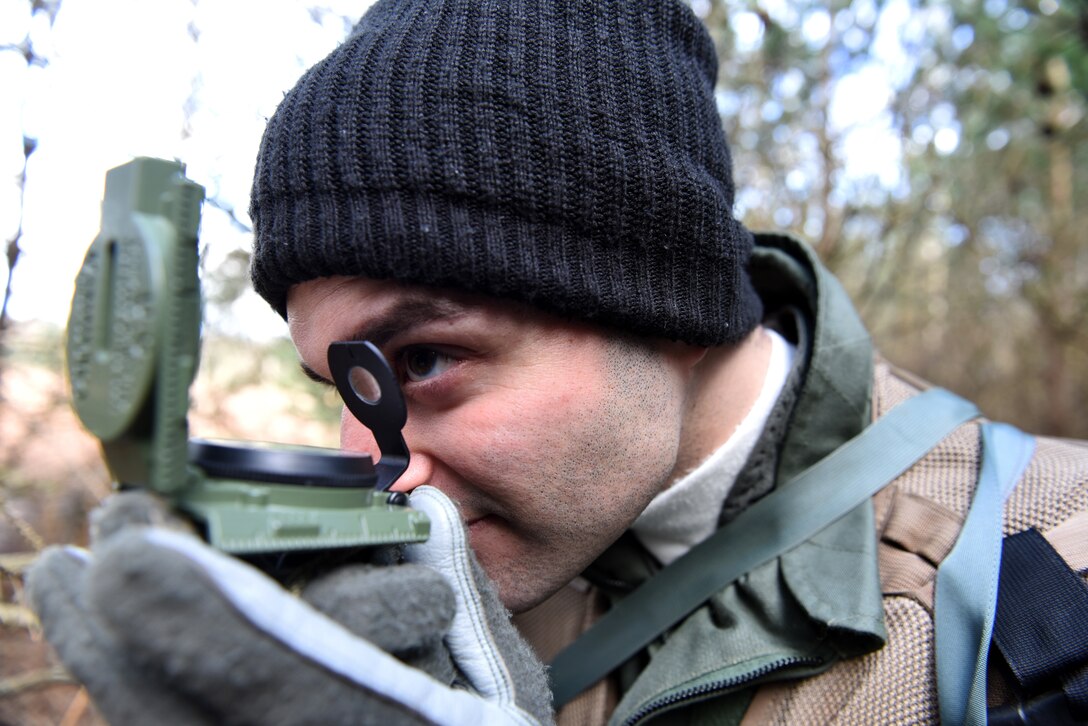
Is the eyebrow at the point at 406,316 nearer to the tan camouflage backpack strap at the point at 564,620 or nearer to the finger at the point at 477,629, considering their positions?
the finger at the point at 477,629

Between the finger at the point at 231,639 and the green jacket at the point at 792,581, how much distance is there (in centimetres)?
92

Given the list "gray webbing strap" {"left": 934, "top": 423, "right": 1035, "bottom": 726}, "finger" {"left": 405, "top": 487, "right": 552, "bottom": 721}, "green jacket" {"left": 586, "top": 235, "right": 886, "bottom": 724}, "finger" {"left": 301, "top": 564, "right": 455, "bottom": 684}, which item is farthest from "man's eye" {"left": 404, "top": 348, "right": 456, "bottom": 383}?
"gray webbing strap" {"left": 934, "top": 423, "right": 1035, "bottom": 726}

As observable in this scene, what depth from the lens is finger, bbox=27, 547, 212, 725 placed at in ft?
2.66

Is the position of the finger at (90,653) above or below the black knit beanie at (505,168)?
below

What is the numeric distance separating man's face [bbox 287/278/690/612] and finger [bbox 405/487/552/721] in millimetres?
214

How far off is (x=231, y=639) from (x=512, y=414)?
772 mm

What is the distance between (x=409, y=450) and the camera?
1.50m

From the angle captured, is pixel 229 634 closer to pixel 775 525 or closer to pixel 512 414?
pixel 512 414

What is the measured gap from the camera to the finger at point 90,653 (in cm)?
81

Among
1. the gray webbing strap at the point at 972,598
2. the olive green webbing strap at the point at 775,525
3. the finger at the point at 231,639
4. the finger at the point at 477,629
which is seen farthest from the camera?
the olive green webbing strap at the point at 775,525

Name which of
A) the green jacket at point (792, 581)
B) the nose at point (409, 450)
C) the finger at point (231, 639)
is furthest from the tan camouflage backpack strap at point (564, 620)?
the finger at point (231, 639)

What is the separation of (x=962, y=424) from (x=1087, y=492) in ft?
1.13

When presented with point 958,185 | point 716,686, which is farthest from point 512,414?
point 958,185

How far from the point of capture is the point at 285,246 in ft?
4.98
